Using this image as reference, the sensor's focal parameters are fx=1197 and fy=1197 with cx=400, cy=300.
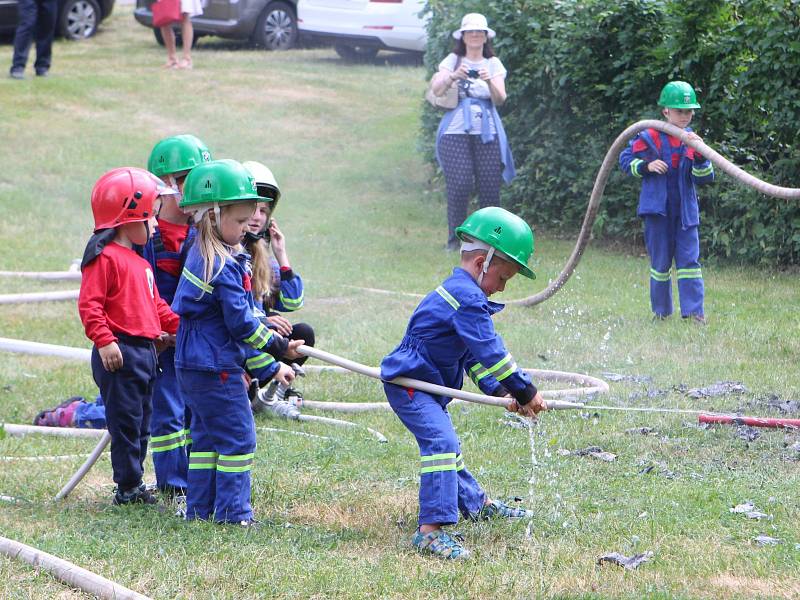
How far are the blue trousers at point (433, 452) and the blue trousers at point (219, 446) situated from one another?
681mm

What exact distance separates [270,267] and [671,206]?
4.53 meters

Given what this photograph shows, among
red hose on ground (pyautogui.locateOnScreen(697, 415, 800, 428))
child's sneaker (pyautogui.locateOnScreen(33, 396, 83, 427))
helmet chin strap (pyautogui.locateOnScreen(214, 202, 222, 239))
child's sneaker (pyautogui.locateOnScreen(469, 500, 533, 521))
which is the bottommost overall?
child's sneaker (pyautogui.locateOnScreen(33, 396, 83, 427))

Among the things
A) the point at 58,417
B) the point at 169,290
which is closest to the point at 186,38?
the point at 58,417

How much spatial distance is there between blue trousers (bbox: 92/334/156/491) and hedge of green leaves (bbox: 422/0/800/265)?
7.38 m

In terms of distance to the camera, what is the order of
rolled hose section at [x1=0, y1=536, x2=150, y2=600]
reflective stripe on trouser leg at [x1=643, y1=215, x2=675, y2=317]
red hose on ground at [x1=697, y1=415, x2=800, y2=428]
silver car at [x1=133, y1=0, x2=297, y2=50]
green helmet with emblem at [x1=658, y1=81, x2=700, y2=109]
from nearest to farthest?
1. rolled hose section at [x1=0, y1=536, x2=150, y2=600]
2. red hose on ground at [x1=697, y1=415, x2=800, y2=428]
3. green helmet with emblem at [x1=658, y1=81, x2=700, y2=109]
4. reflective stripe on trouser leg at [x1=643, y1=215, x2=675, y2=317]
5. silver car at [x1=133, y1=0, x2=297, y2=50]

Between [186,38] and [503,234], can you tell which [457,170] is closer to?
[503,234]

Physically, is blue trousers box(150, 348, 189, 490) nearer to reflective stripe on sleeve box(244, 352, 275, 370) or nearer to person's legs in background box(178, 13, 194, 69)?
reflective stripe on sleeve box(244, 352, 275, 370)

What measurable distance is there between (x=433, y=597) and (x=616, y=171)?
28.0ft

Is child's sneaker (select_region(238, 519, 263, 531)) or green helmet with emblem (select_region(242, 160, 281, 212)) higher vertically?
green helmet with emblem (select_region(242, 160, 281, 212))

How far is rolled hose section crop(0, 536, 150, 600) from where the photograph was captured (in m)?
4.39

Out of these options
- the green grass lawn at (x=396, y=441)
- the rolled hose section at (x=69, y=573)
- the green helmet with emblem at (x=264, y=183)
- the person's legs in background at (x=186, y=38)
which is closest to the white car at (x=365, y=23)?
the person's legs in background at (x=186, y=38)

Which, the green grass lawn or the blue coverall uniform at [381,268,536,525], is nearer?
the green grass lawn

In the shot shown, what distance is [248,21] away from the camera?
839 inches

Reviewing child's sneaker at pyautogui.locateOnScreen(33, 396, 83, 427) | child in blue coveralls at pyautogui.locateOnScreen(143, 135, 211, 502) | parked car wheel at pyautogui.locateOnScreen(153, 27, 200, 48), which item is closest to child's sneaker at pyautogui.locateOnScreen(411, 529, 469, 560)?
child in blue coveralls at pyautogui.locateOnScreen(143, 135, 211, 502)
